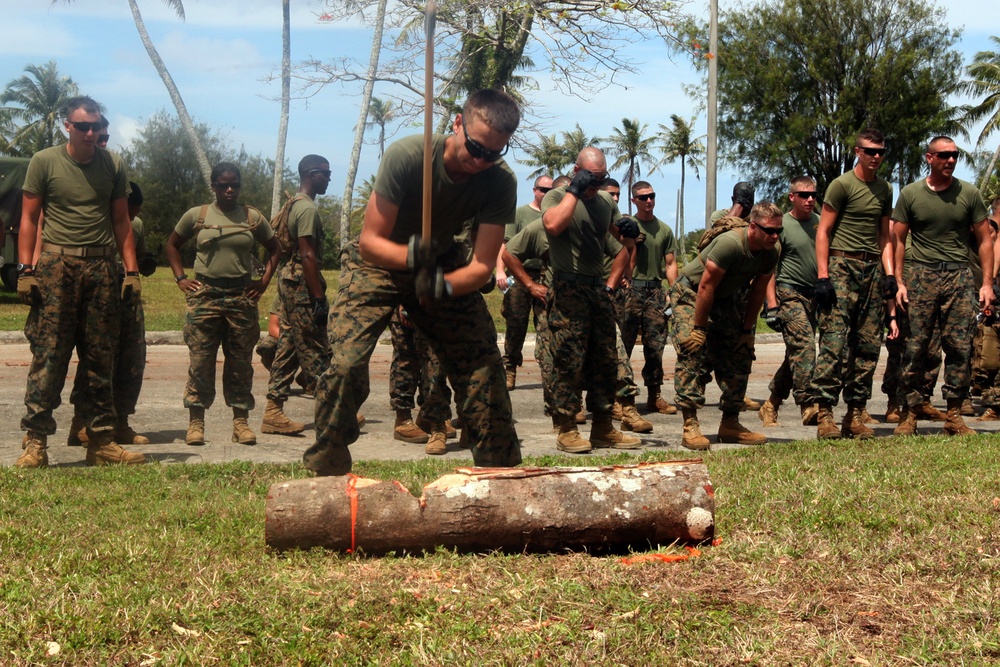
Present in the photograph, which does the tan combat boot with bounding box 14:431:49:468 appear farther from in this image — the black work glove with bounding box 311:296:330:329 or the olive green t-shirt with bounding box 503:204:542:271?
the olive green t-shirt with bounding box 503:204:542:271

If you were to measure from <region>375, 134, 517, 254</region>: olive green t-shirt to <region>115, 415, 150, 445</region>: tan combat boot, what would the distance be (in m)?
3.74

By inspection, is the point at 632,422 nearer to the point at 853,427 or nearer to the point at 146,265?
the point at 853,427

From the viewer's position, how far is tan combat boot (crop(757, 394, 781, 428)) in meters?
9.83

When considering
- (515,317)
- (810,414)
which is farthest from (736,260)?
(515,317)

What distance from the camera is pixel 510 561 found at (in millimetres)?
4684

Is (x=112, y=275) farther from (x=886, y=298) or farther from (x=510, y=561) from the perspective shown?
(x=886, y=298)

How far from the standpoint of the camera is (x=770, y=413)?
9.92 meters

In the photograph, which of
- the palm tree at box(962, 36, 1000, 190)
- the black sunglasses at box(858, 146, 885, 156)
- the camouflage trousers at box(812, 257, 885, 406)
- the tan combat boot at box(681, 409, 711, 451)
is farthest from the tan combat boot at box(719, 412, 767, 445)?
the palm tree at box(962, 36, 1000, 190)

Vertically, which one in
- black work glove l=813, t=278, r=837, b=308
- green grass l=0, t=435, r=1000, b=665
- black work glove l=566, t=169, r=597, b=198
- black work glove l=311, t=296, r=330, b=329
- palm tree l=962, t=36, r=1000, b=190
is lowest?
green grass l=0, t=435, r=1000, b=665

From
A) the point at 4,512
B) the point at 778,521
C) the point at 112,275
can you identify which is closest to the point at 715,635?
the point at 778,521

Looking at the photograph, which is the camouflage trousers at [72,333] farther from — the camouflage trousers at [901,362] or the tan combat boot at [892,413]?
the tan combat boot at [892,413]

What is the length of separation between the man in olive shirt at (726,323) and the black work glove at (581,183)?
1.00 m

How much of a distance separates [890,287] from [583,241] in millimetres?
2259

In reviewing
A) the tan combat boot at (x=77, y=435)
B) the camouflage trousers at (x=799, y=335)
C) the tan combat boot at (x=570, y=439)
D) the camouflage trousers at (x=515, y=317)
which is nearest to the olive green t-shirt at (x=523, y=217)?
the camouflage trousers at (x=515, y=317)
